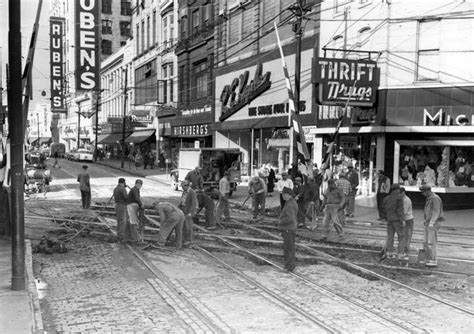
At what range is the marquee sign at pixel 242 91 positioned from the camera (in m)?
29.2

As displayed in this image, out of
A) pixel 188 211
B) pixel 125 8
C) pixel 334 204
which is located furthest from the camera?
pixel 125 8

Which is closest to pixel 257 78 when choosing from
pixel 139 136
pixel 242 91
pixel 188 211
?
pixel 242 91

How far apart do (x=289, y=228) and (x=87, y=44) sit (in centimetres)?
1380

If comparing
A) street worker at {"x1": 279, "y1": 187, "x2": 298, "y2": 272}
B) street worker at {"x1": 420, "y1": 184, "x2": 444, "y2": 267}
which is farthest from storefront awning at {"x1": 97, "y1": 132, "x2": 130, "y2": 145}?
street worker at {"x1": 420, "y1": 184, "x2": 444, "y2": 267}

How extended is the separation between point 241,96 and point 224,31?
6375 mm

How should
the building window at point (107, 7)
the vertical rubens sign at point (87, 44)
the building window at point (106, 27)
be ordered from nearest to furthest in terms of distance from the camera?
the vertical rubens sign at point (87, 44) → the building window at point (107, 7) → the building window at point (106, 27)

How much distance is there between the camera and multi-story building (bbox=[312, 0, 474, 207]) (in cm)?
1839

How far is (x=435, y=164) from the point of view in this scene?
19.4m

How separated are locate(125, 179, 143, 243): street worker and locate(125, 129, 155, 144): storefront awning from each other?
38.8m

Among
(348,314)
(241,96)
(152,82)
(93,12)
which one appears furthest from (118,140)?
(348,314)

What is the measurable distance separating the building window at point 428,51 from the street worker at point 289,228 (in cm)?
1157

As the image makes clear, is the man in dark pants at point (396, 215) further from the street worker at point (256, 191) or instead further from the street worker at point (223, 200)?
the street worker at point (256, 191)

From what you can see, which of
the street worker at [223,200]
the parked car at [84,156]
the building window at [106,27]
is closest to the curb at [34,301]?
the street worker at [223,200]

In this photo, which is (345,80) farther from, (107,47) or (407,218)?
(107,47)
